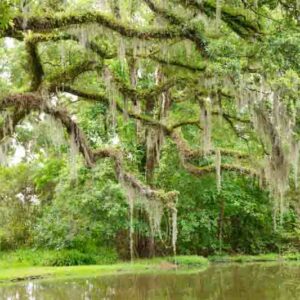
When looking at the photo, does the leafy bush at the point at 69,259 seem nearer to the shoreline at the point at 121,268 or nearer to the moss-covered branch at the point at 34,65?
the shoreline at the point at 121,268

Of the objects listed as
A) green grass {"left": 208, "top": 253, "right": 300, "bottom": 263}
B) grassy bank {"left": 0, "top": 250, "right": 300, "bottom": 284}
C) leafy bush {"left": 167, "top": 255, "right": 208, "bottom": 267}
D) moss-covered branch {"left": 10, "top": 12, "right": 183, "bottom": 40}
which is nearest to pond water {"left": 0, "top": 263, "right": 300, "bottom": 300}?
grassy bank {"left": 0, "top": 250, "right": 300, "bottom": 284}

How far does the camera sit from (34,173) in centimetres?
2098

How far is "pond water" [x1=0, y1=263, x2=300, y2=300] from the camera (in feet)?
36.5

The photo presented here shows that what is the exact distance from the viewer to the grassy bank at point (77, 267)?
14797 mm

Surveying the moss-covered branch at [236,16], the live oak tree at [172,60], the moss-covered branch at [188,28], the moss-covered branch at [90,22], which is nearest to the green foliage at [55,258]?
the live oak tree at [172,60]

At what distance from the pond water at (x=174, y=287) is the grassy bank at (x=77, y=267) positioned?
921 mm

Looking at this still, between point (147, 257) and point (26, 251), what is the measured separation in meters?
4.15

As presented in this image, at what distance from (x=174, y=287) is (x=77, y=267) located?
15.1 ft

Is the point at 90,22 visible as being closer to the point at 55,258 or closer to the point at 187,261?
the point at 55,258

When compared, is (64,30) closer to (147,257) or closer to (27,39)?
(27,39)

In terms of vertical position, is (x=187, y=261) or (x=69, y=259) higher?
(x=69, y=259)

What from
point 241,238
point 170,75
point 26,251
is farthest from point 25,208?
point 170,75

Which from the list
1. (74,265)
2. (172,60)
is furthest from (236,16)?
(74,265)

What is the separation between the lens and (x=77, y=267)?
637 inches
